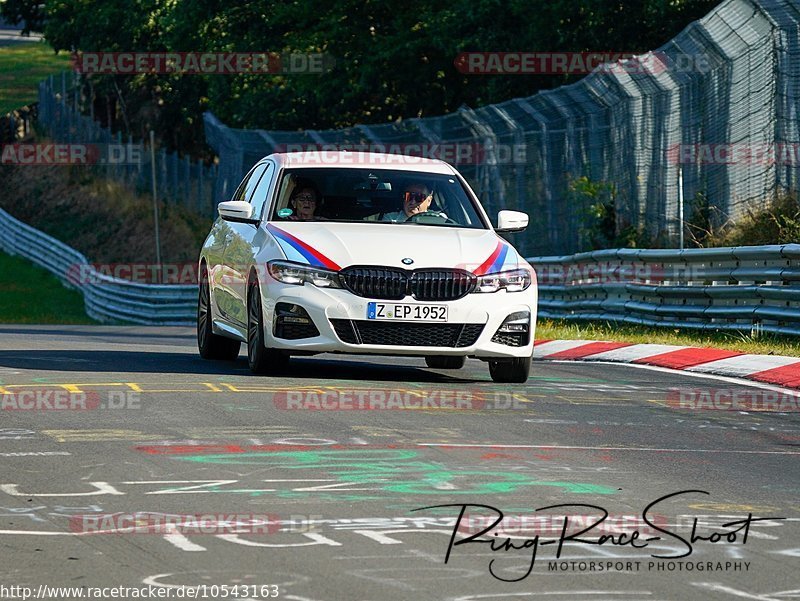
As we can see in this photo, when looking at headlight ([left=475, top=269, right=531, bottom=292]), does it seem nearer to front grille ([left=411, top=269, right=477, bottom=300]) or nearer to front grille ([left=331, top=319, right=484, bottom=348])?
front grille ([left=411, top=269, right=477, bottom=300])

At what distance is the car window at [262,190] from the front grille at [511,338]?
2292 millimetres

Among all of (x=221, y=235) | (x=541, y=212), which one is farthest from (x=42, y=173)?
(x=221, y=235)

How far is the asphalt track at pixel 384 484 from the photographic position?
605 centimetres

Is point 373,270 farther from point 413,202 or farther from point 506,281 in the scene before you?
point 413,202

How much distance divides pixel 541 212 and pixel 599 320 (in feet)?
17.4

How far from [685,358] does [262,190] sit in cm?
396

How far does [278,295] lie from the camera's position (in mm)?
12227

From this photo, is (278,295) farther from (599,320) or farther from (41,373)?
(599,320)

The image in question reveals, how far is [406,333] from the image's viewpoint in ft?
39.8

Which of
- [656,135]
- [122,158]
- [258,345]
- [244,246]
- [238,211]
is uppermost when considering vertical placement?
[122,158]

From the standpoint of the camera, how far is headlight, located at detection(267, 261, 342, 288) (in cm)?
1212

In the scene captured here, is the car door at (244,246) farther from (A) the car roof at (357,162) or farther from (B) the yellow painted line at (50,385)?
(B) the yellow painted line at (50,385)

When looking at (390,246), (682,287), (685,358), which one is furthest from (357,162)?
(682,287)

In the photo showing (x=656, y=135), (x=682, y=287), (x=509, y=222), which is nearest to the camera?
(x=509, y=222)
